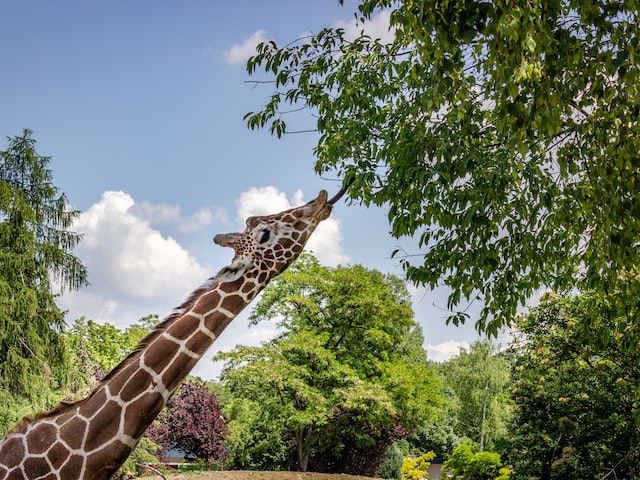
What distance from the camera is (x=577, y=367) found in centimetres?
1136

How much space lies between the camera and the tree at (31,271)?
36.8 feet

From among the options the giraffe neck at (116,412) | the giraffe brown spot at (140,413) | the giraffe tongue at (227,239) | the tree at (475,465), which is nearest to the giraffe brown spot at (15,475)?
the giraffe neck at (116,412)

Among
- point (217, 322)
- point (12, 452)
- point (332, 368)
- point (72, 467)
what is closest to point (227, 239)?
point (217, 322)

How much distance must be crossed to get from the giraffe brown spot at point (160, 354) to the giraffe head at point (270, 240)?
0.52 m

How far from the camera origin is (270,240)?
389cm

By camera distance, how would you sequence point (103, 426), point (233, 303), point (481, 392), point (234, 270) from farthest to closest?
point (481, 392) < point (234, 270) < point (233, 303) < point (103, 426)

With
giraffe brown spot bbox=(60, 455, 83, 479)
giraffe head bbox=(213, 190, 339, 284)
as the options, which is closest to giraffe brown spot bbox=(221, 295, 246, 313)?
giraffe head bbox=(213, 190, 339, 284)

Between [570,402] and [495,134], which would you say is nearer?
[495,134]

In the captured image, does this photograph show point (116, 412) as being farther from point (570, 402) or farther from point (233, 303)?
point (570, 402)

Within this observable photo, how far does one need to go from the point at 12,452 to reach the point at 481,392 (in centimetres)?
2827

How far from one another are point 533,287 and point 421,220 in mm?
1315

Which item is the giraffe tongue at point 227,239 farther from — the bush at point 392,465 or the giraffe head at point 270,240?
the bush at point 392,465

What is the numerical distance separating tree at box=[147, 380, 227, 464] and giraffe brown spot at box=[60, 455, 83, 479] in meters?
13.3

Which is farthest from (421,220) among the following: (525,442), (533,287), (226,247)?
(525,442)
